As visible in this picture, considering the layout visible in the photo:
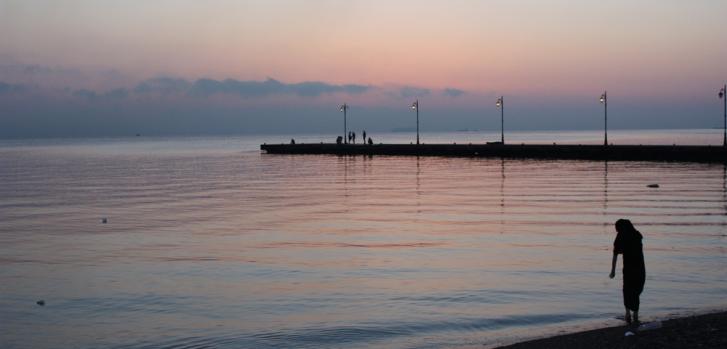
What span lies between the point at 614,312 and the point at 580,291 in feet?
6.40

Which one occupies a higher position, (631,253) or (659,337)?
(631,253)

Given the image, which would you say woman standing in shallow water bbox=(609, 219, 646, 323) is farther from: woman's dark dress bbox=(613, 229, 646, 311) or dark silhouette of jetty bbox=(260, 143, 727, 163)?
dark silhouette of jetty bbox=(260, 143, 727, 163)

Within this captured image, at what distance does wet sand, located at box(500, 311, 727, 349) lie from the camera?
10828mm

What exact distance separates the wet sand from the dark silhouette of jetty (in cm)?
5880

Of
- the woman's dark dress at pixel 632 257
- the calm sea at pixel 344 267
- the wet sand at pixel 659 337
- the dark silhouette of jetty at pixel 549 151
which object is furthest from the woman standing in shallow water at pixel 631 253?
the dark silhouette of jetty at pixel 549 151

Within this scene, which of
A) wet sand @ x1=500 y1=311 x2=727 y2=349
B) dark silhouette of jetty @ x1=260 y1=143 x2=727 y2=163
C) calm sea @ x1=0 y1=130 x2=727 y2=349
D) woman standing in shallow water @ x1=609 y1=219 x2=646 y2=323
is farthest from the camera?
dark silhouette of jetty @ x1=260 y1=143 x2=727 y2=163

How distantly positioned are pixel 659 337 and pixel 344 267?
9.66 m

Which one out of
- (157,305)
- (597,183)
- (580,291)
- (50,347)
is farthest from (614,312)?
(597,183)

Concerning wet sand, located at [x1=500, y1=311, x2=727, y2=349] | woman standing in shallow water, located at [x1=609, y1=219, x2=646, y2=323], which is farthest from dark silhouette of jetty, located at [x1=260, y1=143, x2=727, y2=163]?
wet sand, located at [x1=500, y1=311, x2=727, y2=349]

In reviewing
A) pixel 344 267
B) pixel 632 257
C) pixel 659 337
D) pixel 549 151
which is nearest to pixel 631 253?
pixel 632 257

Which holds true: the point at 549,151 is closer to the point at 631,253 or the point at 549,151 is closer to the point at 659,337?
the point at 631,253

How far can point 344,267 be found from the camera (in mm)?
19766

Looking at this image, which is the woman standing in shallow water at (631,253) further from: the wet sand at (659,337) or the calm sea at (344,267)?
the calm sea at (344,267)

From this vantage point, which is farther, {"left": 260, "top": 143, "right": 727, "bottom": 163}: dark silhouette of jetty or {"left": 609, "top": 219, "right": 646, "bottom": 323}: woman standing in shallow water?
{"left": 260, "top": 143, "right": 727, "bottom": 163}: dark silhouette of jetty
